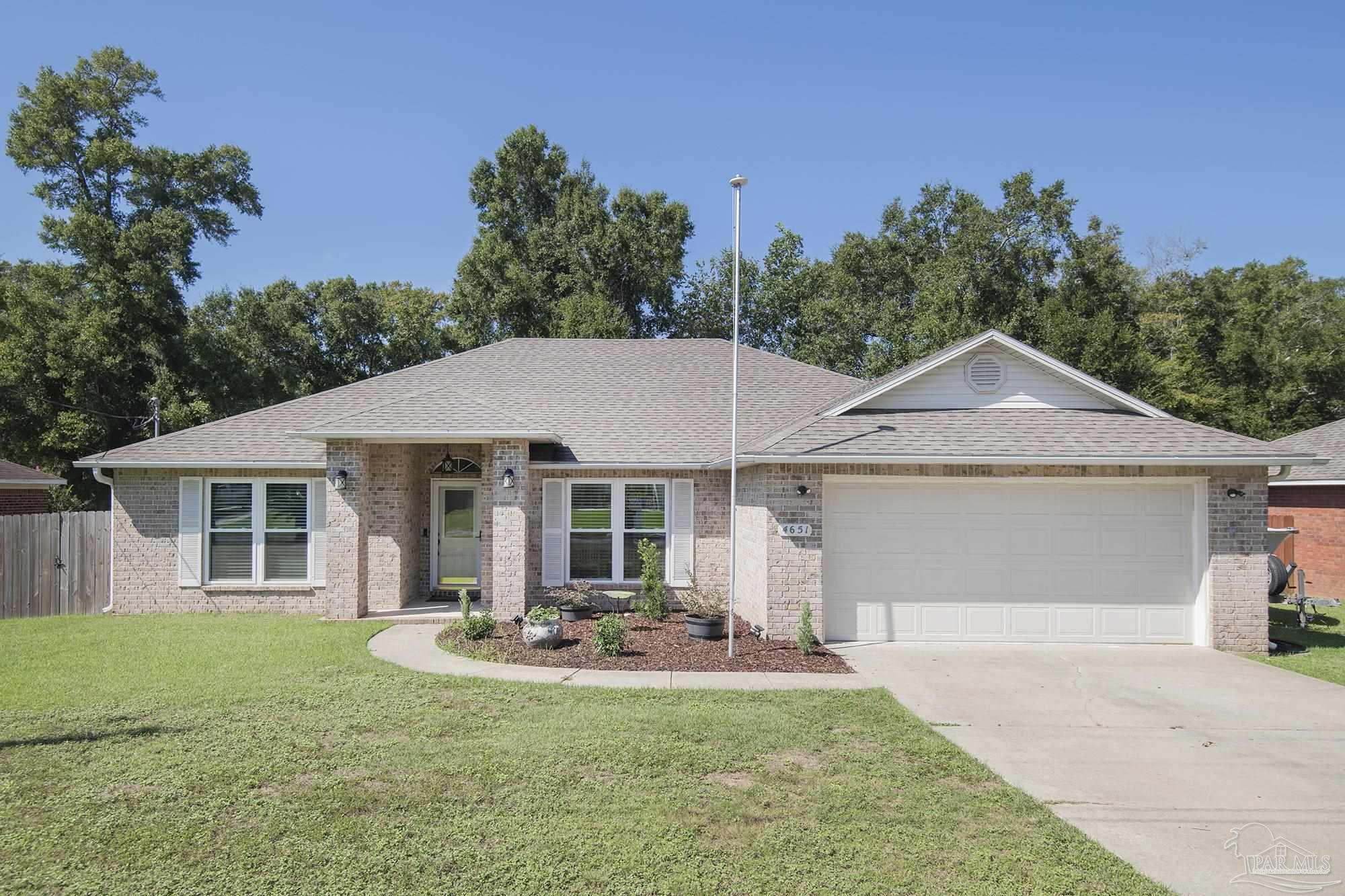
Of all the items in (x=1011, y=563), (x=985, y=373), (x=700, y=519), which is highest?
(x=985, y=373)

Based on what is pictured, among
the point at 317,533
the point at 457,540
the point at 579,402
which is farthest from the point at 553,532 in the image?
the point at 317,533

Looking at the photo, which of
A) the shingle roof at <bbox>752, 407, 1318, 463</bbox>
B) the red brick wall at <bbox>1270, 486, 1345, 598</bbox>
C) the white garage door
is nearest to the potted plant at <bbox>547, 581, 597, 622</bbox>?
the white garage door

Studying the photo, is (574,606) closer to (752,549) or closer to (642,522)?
(642,522)

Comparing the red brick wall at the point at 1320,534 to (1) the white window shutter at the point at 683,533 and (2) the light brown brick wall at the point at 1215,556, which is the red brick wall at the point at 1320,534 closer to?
(2) the light brown brick wall at the point at 1215,556

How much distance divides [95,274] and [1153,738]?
3189 cm

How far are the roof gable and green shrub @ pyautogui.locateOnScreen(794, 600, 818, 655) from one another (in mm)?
3256

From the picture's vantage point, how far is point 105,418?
26062mm

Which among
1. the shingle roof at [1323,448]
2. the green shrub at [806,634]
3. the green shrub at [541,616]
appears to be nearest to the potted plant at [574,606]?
the green shrub at [541,616]

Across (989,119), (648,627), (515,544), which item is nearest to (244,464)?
(515,544)

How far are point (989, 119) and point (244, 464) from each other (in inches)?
708

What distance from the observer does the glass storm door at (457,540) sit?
595 inches

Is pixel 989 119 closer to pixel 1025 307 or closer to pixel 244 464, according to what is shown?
pixel 1025 307

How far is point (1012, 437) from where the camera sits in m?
10.8

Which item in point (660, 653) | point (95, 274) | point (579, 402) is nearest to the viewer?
point (660, 653)
